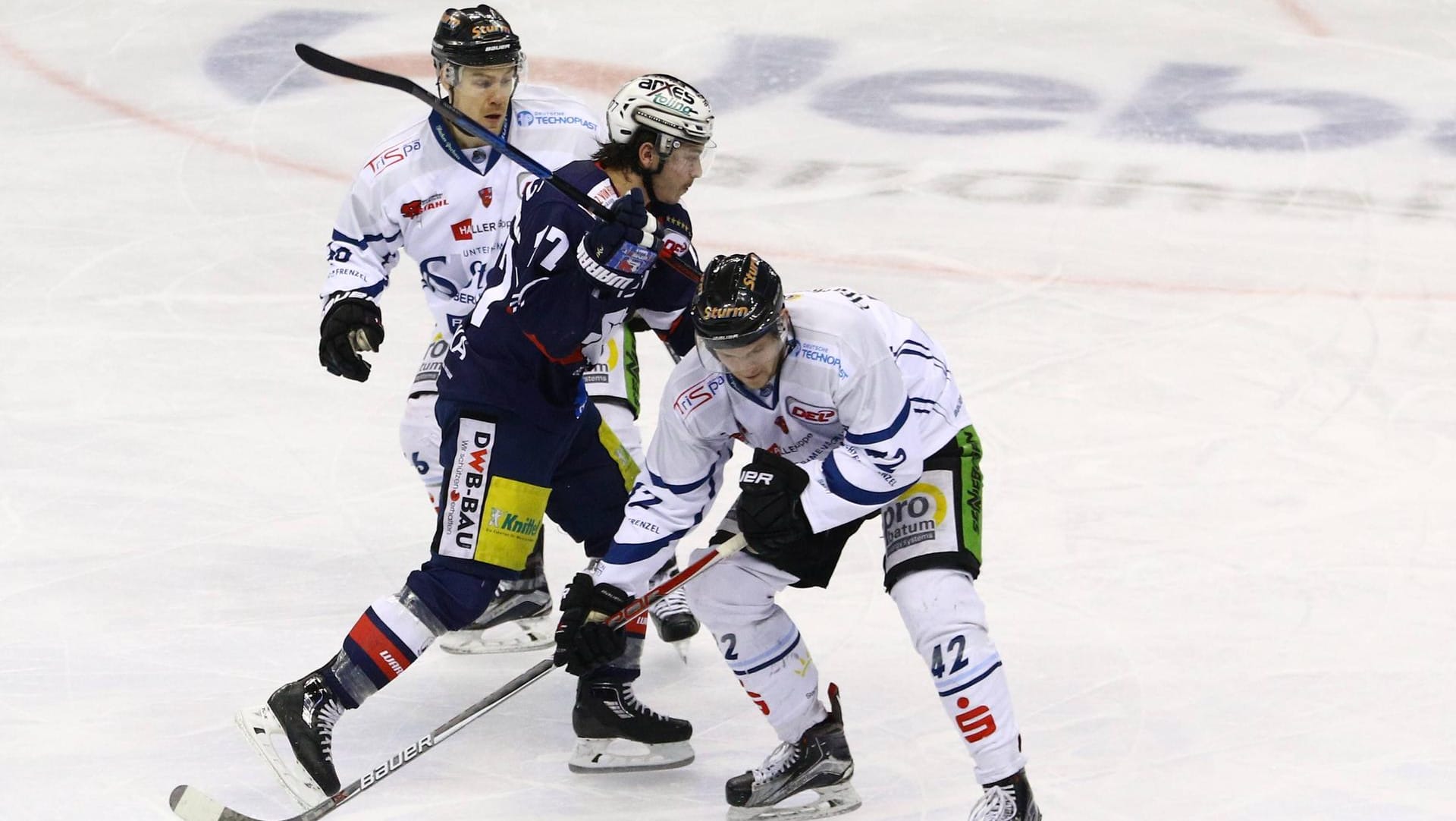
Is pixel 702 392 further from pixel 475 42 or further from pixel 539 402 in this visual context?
pixel 475 42

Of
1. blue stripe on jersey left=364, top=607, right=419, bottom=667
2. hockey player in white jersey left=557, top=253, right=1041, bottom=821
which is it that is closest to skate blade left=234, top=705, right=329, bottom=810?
blue stripe on jersey left=364, top=607, right=419, bottom=667

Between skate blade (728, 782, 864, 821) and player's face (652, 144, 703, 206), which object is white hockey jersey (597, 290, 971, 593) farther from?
skate blade (728, 782, 864, 821)

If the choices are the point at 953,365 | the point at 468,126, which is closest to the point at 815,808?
the point at 468,126

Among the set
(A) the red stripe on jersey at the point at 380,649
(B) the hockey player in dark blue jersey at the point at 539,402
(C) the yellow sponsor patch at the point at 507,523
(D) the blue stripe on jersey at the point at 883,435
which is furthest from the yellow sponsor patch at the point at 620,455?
(D) the blue stripe on jersey at the point at 883,435

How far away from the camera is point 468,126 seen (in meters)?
3.93

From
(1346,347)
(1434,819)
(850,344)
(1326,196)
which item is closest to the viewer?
(850,344)

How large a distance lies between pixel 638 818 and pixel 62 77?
5.59 meters

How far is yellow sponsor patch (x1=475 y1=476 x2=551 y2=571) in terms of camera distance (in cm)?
389

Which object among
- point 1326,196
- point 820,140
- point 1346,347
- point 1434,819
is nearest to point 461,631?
point 1434,819

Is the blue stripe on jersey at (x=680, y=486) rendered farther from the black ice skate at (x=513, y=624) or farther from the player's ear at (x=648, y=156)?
the black ice skate at (x=513, y=624)

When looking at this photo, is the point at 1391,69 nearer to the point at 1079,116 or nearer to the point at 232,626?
the point at 1079,116

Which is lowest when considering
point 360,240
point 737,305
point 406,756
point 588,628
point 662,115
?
point 406,756

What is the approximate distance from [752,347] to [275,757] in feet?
4.24

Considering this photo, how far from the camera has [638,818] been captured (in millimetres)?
3834
